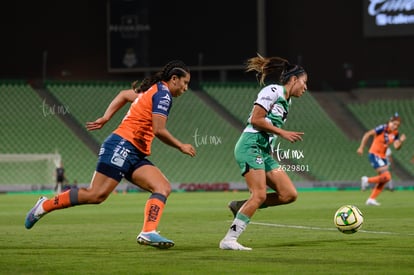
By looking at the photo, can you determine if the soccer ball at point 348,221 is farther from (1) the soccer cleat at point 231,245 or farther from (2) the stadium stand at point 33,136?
(2) the stadium stand at point 33,136

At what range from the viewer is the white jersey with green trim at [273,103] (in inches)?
448

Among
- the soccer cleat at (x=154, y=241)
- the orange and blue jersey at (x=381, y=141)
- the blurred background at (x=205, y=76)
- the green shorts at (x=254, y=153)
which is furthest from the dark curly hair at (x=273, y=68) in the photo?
the blurred background at (x=205, y=76)

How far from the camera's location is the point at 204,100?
39.4 meters

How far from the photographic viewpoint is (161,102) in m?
10.9

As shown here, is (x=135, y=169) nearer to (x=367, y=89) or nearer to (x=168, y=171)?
(x=168, y=171)

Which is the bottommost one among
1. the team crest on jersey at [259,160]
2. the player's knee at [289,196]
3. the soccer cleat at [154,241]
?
the soccer cleat at [154,241]

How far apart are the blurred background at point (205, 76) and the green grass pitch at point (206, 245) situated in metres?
16.1

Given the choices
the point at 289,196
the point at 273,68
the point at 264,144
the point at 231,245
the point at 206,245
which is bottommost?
the point at 206,245

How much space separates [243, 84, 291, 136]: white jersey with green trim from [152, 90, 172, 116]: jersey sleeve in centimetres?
105

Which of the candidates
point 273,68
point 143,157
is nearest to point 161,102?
point 143,157

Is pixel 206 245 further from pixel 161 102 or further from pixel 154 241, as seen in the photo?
pixel 161 102

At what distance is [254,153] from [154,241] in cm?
158

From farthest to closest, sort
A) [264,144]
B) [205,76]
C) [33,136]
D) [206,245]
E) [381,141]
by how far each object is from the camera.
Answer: [205,76]
[33,136]
[381,141]
[206,245]
[264,144]

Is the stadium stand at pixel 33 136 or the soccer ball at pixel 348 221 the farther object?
the stadium stand at pixel 33 136
